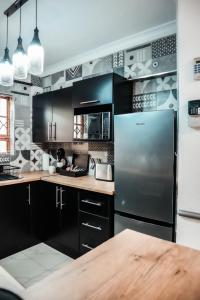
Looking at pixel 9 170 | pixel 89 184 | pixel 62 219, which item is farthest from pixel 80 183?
pixel 9 170

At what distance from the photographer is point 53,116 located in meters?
3.21

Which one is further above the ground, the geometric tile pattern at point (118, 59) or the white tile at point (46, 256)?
the geometric tile pattern at point (118, 59)

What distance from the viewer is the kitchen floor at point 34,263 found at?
2.30 meters

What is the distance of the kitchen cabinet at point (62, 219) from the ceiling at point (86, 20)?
70.4 inches

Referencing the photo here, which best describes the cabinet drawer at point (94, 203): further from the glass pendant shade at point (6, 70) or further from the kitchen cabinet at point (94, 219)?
the glass pendant shade at point (6, 70)

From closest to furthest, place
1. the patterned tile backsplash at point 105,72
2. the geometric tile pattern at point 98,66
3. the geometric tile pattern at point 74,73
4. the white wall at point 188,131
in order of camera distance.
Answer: the white wall at point 188,131 < the patterned tile backsplash at point 105,72 < the geometric tile pattern at point 98,66 < the geometric tile pattern at point 74,73

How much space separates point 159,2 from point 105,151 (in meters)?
1.72

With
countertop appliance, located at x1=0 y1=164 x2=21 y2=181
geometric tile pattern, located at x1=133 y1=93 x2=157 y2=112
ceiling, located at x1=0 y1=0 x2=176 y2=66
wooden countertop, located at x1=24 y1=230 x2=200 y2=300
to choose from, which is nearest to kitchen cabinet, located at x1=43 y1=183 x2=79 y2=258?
countertop appliance, located at x1=0 y1=164 x2=21 y2=181

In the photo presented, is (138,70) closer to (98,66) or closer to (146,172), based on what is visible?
(98,66)

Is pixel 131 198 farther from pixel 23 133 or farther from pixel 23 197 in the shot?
pixel 23 133

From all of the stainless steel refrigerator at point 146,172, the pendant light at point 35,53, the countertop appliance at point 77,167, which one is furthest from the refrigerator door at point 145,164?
the countertop appliance at point 77,167

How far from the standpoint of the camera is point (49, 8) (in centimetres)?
197

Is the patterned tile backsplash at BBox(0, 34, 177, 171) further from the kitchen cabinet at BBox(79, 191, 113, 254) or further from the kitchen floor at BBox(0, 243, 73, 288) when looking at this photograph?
the kitchen floor at BBox(0, 243, 73, 288)

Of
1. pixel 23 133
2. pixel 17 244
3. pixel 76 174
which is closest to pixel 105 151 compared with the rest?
pixel 76 174
